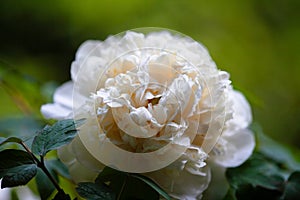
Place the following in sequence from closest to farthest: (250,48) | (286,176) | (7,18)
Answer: (286,176)
(250,48)
(7,18)

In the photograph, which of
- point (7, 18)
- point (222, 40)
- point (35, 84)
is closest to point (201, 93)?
point (35, 84)

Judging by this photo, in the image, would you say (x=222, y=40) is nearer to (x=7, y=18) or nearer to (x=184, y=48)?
(x=7, y=18)

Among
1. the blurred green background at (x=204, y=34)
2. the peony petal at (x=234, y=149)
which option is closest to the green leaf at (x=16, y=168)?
the peony petal at (x=234, y=149)

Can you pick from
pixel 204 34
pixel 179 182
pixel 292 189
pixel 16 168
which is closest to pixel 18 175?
pixel 16 168

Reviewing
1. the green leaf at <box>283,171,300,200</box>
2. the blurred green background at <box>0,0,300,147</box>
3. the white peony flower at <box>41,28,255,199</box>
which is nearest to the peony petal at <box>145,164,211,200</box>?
the white peony flower at <box>41,28,255,199</box>

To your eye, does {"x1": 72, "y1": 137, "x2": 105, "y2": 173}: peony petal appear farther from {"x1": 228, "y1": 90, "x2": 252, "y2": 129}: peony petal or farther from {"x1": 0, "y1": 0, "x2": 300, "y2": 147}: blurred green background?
{"x1": 0, "y1": 0, "x2": 300, "y2": 147}: blurred green background

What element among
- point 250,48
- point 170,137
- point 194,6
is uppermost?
point 170,137

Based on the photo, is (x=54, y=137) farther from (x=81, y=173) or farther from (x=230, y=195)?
(x=230, y=195)
